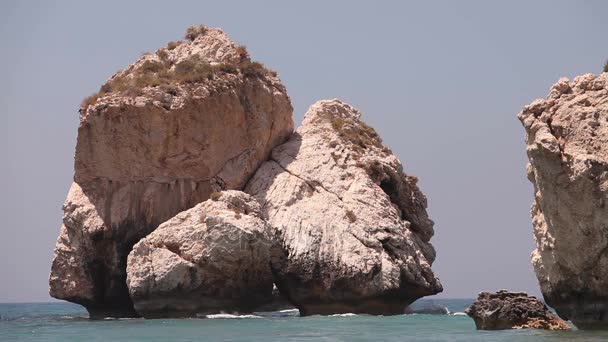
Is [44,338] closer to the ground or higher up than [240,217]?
closer to the ground

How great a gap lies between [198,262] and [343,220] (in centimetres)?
604

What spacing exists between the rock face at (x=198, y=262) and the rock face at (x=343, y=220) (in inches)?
68.9

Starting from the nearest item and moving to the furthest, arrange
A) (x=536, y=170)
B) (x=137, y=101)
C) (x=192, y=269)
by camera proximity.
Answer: (x=536, y=170) → (x=192, y=269) → (x=137, y=101)

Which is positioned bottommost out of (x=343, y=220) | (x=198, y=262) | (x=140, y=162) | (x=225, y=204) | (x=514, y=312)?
(x=514, y=312)

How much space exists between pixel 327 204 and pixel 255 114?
563 cm

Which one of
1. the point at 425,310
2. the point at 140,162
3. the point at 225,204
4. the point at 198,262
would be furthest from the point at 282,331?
the point at 425,310

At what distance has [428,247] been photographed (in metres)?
44.2

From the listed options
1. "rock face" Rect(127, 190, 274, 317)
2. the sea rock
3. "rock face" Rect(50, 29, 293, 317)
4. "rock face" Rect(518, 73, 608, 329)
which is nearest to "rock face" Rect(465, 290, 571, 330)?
"rock face" Rect(518, 73, 608, 329)

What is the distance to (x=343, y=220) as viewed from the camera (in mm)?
40500

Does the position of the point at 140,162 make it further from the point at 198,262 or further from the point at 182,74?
the point at 198,262

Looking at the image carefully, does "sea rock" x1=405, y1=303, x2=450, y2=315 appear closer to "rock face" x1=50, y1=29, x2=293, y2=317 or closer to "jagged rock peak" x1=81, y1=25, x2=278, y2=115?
"rock face" x1=50, y1=29, x2=293, y2=317

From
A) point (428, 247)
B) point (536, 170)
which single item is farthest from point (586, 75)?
point (428, 247)

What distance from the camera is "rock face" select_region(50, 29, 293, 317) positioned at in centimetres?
4147

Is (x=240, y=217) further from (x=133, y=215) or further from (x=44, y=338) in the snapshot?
(x=44, y=338)
